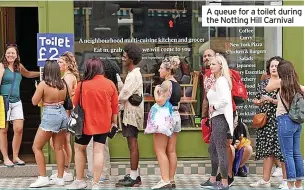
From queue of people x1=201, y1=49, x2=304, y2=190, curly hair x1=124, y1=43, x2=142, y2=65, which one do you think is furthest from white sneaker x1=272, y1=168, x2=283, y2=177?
curly hair x1=124, y1=43, x2=142, y2=65

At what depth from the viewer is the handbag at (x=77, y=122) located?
736 centimetres

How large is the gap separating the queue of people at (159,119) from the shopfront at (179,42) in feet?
1.29

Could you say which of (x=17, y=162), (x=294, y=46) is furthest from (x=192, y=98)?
(x=17, y=162)

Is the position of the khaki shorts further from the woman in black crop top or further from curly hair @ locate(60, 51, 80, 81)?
the woman in black crop top

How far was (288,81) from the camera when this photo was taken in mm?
7336

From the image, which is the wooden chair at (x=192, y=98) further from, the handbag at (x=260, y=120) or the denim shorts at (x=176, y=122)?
the handbag at (x=260, y=120)

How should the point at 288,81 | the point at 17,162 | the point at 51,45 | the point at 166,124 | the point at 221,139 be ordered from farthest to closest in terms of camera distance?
the point at 17,162 < the point at 51,45 < the point at 166,124 < the point at 221,139 < the point at 288,81

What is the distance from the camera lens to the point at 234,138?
815cm

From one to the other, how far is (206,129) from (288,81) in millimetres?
1276

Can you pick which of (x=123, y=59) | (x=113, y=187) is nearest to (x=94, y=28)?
(x=123, y=59)

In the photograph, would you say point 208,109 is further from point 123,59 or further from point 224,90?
point 123,59

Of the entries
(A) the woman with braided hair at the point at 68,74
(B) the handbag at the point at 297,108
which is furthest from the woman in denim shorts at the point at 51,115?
(B) the handbag at the point at 297,108

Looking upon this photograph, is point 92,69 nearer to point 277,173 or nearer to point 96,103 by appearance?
point 96,103

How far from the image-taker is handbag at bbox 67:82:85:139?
736 cm
